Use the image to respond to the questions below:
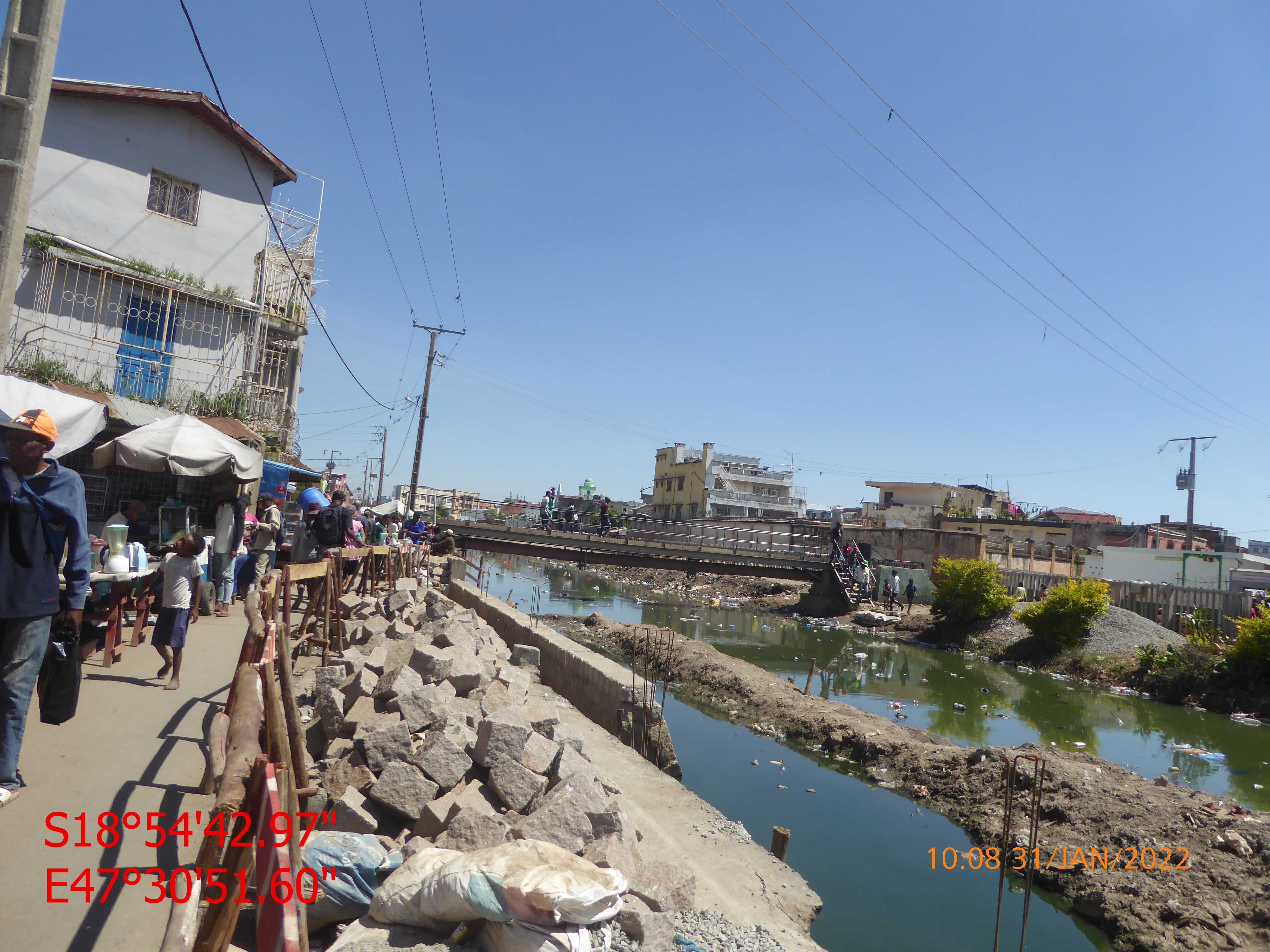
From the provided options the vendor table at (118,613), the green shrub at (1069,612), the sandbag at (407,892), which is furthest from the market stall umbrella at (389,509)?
the green shrub at (1069,612)

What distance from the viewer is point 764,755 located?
35.0ft

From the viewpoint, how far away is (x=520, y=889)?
9.66 feet

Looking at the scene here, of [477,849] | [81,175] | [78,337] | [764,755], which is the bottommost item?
[764,755]

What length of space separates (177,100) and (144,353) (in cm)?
543

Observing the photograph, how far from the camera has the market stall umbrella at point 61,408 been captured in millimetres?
6789

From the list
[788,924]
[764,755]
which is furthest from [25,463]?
[764,755]

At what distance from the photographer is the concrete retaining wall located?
29.2 ft

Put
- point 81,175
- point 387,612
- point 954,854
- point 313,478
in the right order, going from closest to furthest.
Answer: point 954,854 < point 387,612 < point 81,175 < point 313,478

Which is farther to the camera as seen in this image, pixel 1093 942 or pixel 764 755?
pixel 764 755

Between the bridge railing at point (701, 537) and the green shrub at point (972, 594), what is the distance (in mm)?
5751

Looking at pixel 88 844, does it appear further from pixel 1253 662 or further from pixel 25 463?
pixel 1253 662

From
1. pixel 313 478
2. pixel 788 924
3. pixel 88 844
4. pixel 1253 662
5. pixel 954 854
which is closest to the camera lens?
pixel 88 844

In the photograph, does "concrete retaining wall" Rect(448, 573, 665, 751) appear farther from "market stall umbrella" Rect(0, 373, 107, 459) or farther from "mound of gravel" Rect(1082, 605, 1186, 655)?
"mound of gravel" Rect(1082, 605, 1186, 655)

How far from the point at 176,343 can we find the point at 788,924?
15225 millimetres
